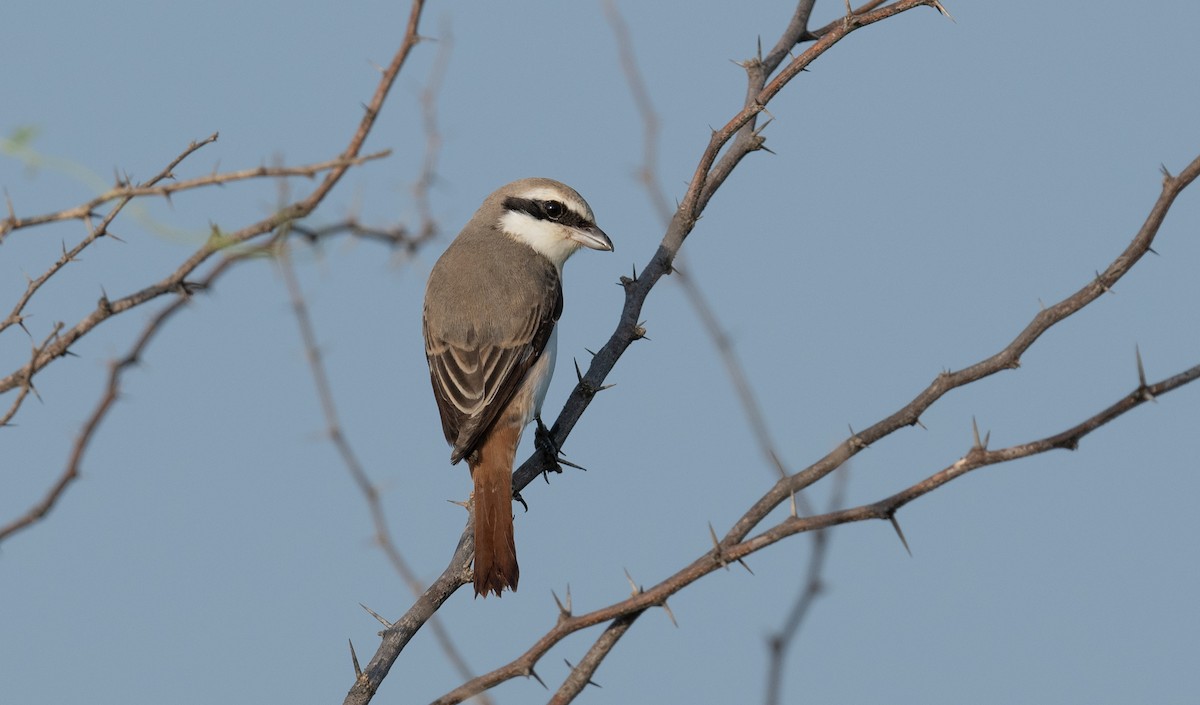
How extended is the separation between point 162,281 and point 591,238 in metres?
3.64

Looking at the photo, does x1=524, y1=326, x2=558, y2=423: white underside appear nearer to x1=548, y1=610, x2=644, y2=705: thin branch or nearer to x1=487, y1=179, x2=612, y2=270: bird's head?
x1=487, y1=179, x2=612, y2=270: bird's head

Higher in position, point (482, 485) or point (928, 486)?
point (482, 485)

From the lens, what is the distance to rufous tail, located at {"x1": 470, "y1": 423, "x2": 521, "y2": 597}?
175 inches

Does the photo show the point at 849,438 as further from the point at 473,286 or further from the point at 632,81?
the point at 473,286

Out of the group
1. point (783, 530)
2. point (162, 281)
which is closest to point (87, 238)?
point (162, 281)

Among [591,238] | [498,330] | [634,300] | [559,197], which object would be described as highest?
[559,197]

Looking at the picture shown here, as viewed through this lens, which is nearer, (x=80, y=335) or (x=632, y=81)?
(x=80, y=335)

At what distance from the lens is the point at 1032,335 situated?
295 cm

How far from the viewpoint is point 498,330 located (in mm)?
5867

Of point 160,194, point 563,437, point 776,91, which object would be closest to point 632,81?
point 776,91

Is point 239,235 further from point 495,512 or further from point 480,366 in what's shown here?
point 480,366

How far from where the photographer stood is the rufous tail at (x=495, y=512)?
4.44m

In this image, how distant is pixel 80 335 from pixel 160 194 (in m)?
0.65

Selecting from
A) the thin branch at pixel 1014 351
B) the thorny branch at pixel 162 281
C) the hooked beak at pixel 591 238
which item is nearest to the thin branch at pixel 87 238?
the thorny branch at pixel 162 281
